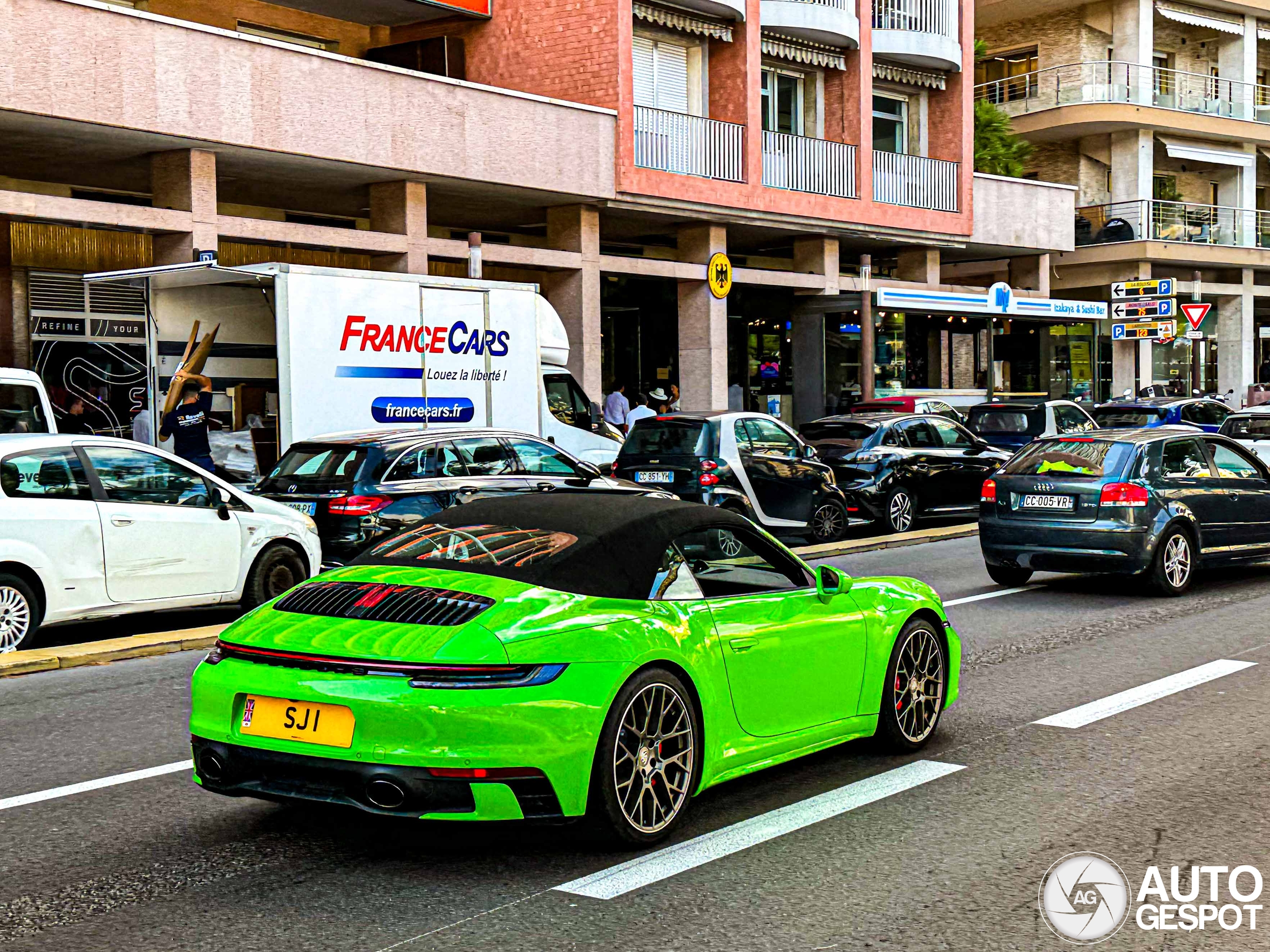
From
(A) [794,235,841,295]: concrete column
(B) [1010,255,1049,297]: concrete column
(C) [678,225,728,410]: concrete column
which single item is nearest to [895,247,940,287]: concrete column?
(A) [794,235,841,295]: concrete column

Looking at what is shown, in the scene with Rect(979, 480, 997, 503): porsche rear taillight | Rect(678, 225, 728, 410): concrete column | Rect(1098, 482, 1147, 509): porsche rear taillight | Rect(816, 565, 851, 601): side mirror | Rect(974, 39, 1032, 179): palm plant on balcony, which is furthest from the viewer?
Rect(974, 39, 1032, 179): palm plant on balcony

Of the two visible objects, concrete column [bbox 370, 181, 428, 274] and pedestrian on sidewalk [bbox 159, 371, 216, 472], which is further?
concrete column [bbox 370, 181, 428, 274]

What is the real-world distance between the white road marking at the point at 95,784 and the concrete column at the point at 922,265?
28.5 meters

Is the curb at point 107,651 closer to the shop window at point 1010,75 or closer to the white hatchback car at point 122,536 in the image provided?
the white hatchback car at point 122,536

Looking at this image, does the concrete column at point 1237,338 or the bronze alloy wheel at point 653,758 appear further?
the concrete column at point 1237,338

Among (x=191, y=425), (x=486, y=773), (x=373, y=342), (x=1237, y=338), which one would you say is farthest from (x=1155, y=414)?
(x=1237, y=338)

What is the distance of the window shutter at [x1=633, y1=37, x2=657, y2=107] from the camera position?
88.8 feet

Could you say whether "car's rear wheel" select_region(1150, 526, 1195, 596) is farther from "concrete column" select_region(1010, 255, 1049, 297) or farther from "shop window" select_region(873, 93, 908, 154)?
"concrete column" select_region(1010, 255, 1049, 297)

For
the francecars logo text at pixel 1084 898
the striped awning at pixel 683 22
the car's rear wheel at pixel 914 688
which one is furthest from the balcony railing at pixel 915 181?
the francecars logo text at pixel 1084 898

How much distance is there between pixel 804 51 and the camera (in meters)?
30.0

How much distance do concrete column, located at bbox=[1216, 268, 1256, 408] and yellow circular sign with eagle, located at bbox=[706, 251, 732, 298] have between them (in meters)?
30.2

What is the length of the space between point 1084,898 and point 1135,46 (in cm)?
4207

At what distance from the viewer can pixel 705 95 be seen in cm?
2812

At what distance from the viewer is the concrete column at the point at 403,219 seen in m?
22.4
